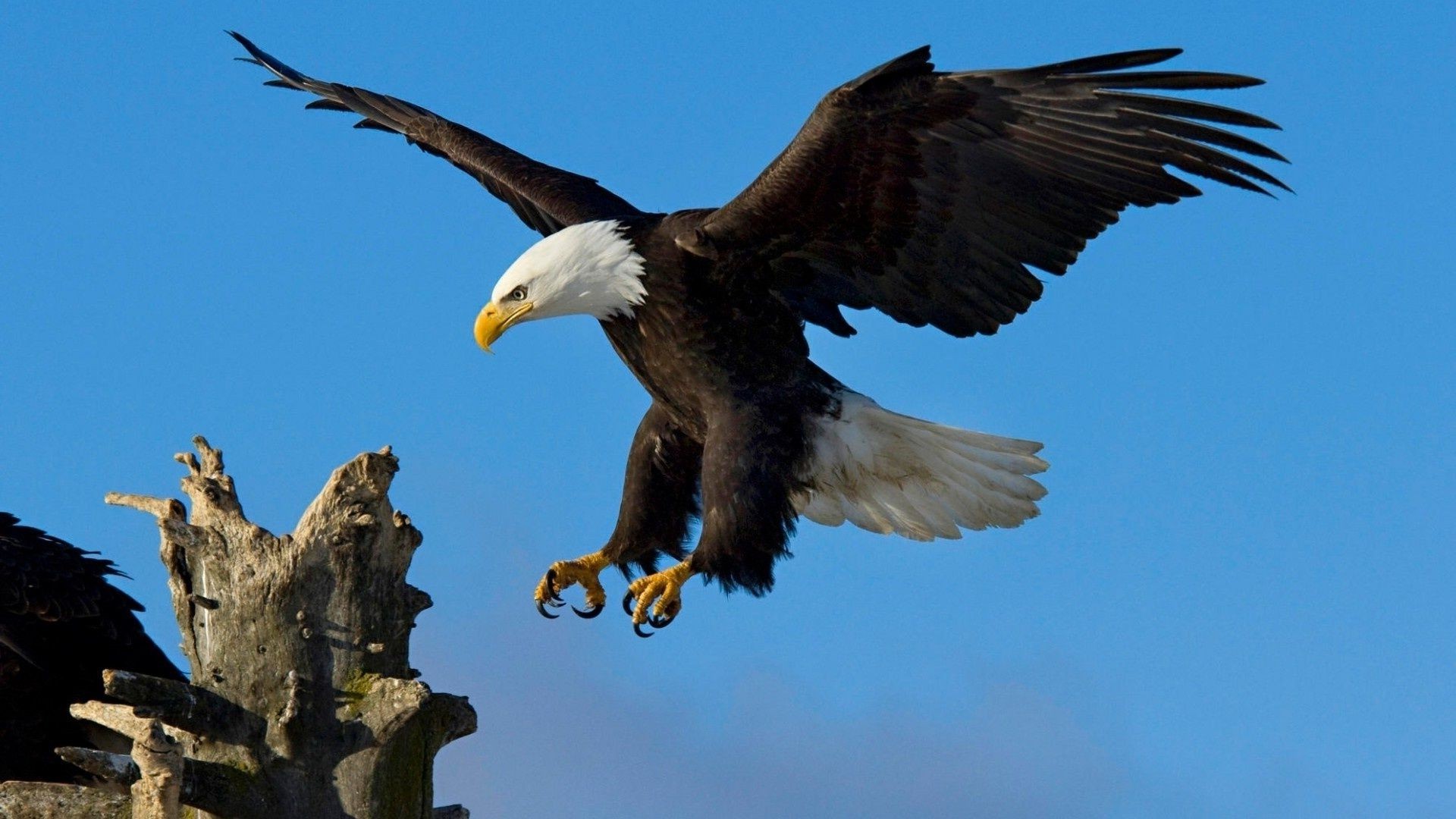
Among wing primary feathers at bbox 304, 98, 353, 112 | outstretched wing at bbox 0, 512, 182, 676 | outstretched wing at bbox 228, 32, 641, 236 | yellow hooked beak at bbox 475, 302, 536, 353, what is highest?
wing primary feathers at bbox 304, 98, 353, 112

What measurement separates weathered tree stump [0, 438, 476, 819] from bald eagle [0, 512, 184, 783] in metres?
0.85

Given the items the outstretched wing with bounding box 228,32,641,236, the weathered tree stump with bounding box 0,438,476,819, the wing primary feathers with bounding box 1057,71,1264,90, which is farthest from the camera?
the outstretched wing with bounding box 228,32,641,236

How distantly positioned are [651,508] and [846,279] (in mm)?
1211

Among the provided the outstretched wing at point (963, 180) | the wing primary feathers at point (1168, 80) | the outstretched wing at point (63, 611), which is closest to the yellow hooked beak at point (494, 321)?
the outstretched wing at point (963, 180)

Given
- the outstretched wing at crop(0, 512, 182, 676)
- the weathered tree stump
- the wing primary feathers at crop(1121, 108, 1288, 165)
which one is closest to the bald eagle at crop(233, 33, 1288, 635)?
the wing primary feathers at crop(1121, 108, 1288, 165)

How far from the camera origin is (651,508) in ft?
21.3

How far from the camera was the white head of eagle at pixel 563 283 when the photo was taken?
6027mm

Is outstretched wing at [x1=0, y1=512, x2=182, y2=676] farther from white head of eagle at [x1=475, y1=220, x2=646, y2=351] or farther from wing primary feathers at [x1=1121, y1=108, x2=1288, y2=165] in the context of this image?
wing primary feathers at [x1=1121, y1=108, x2=1288, y2=165]

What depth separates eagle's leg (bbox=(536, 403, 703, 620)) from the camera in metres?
6.45

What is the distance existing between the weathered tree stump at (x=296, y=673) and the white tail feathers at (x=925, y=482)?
2.12 meters

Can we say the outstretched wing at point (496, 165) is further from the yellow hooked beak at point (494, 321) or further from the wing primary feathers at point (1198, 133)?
the wing primary feathers at point (1198, 133)

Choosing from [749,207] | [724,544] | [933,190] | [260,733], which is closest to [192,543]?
[260,733]

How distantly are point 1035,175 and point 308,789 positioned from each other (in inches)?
130

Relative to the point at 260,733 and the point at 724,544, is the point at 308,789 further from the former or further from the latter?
the point at 724,544
